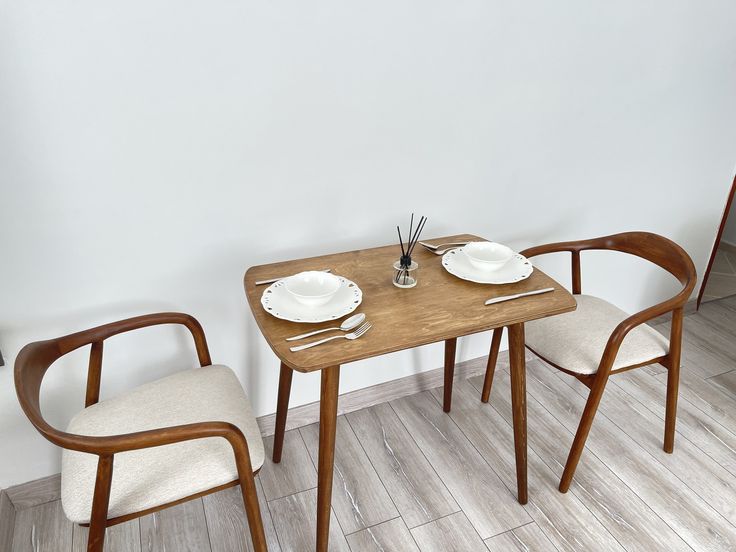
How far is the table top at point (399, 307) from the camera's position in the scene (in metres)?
1.13

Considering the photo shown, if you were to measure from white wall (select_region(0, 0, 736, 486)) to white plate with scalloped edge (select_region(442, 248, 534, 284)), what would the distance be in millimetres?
322

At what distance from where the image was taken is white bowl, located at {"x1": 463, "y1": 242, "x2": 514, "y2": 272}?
1.41 metres

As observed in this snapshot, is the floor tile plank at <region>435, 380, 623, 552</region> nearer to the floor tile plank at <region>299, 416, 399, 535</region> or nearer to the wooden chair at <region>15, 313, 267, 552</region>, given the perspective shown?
the floor tile plank at <region>299, 416, 399, 535</region>

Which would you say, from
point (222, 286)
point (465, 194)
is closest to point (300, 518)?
point (222, 286)

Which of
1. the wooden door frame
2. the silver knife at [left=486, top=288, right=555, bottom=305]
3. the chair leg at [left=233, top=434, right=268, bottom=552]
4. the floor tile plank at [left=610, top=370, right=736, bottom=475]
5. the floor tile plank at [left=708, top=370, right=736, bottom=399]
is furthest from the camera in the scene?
the wooden door frame

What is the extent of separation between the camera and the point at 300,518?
1.55m

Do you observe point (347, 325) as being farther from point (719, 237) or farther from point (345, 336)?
point (719, 237)

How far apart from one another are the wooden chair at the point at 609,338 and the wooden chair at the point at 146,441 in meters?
0.90

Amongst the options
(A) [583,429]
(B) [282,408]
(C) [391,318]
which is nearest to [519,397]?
(A) [583,429]

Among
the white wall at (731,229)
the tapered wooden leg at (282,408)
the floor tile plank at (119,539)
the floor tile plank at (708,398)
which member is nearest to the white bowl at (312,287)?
the tapered wooden leg at (282,408)

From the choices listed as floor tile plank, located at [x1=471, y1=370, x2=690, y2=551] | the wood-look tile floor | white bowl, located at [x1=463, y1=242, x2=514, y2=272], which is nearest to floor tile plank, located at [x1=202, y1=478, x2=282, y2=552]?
the wood-look tile floor

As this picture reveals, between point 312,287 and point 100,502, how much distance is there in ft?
1.96

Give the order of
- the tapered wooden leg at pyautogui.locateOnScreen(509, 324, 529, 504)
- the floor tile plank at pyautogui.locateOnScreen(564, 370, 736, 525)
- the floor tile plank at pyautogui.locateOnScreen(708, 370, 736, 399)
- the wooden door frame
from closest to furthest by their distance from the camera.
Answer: the tapered wooden leg at pyautogui.locateOnScreen(509, 324, 529, 504) → the floor tile plank at pyautogui.locateOnScreen(564, 370, 736, 525) → the floor tile plank at pyautogui.locateOnScreen(708, 370, 736, 399) → the wooden door frame

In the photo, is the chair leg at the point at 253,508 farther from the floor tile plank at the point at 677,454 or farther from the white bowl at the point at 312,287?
the floor tile plank at the point at 677,454
